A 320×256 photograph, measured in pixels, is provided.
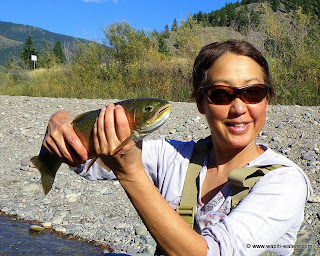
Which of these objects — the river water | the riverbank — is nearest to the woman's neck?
the riverbank

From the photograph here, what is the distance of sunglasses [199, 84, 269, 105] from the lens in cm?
197

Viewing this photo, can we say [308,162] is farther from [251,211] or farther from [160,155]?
[251,211]

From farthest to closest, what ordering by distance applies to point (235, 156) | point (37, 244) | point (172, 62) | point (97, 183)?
1. point (172, 62)
2. point (97, 183)
3. point (37, 244)
4. point (235, 156)

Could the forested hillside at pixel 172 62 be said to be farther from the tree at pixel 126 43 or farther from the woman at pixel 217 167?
the woman at pixel 217 167

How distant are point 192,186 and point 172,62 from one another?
13.2 meters

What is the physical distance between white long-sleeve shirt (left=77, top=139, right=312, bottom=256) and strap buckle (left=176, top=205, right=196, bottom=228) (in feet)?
0.18

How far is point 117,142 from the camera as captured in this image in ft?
5.12

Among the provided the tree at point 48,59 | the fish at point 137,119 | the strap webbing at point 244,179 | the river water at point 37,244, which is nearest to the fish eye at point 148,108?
the fish at point 137,119

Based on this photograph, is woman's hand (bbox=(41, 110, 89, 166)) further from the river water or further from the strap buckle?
the river water

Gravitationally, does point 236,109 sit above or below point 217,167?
above

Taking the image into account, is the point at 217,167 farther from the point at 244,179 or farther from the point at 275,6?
the point at 275,6

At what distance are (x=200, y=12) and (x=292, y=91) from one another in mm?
67865

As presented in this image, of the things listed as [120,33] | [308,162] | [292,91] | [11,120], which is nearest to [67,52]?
[120,33]

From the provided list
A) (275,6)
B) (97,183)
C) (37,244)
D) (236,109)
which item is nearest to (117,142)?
(236,109)
